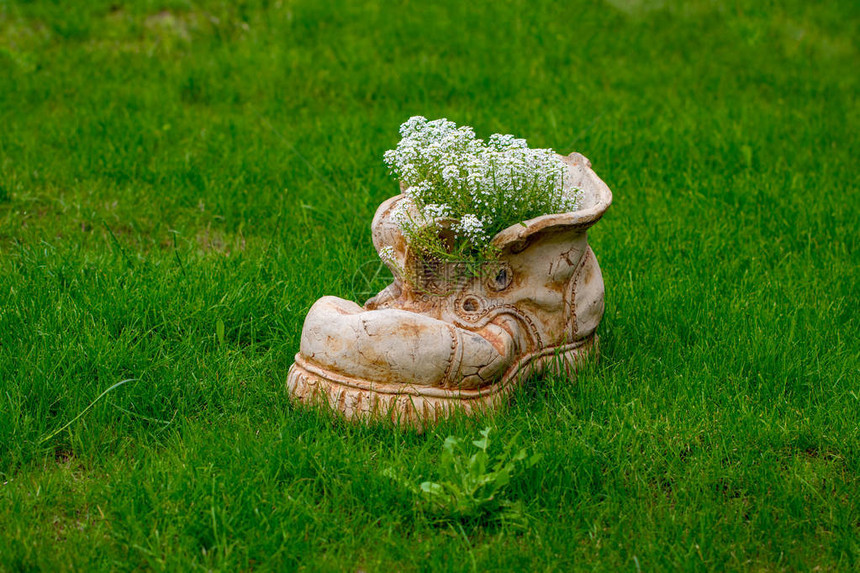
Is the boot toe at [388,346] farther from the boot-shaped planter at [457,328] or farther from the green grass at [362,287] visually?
the green grass at [362,287]

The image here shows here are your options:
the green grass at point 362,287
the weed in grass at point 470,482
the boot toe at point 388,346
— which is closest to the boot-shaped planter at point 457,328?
the boot toe at point 388,346

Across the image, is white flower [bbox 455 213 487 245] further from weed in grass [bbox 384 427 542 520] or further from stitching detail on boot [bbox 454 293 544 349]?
weed in grass [bbox 384 427 542 520]

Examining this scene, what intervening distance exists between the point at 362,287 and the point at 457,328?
3.88ft

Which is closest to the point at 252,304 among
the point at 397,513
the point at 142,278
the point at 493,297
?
the point at 142,278

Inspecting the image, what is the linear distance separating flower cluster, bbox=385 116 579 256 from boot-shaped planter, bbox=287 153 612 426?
10cm

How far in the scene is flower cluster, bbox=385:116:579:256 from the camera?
9.74 ft

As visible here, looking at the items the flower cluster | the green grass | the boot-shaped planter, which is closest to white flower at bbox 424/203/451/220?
the flower cluster

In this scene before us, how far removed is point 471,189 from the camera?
3.00 m

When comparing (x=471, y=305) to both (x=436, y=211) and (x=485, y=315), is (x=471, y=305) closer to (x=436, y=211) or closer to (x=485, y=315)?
(x=485, y=315)

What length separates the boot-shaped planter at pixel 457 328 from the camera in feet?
9.25

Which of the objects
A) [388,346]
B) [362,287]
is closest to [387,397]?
[388,346]

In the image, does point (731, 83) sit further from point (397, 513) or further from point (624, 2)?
point (397, 513)

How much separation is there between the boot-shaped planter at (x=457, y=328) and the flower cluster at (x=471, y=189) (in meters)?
0.10

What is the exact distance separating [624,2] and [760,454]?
5.97 m
